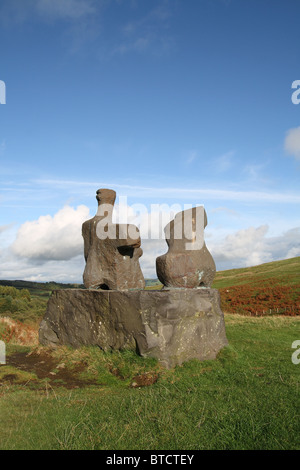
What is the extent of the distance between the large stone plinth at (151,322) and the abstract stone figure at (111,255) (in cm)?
56

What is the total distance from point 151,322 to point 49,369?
8.67 ft

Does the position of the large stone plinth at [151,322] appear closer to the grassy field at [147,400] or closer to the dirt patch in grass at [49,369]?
the grassy field at [147,400]

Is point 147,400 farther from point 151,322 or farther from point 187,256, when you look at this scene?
point 187,256

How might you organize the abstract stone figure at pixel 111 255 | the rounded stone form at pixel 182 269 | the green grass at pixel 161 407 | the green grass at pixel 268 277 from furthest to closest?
the green grass at pixel 268 277
the abstract stone figure at pixel 111 255
the rounded stone form at pixel 182 269
the green grass at pixel 161 407

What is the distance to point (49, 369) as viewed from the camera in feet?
27.9

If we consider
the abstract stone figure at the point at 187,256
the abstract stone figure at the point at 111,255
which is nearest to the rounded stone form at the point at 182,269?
the abstract stone figure at the point at 187,256

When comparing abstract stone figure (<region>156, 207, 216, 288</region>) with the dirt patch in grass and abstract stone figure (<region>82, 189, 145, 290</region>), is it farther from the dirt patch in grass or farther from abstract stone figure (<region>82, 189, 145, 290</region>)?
the dirt patch in grass

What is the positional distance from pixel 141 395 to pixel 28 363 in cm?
393

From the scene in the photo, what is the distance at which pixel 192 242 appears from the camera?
30.0 feet

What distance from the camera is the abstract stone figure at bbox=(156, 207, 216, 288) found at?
8836 millimetres

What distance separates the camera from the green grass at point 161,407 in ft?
14.6

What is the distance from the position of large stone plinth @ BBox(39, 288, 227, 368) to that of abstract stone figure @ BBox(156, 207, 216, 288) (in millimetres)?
393
